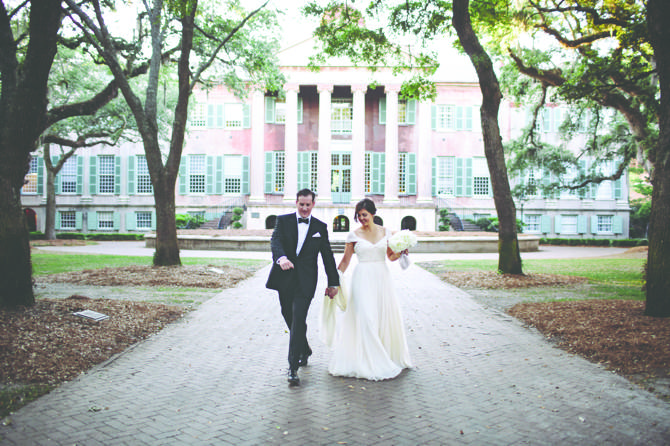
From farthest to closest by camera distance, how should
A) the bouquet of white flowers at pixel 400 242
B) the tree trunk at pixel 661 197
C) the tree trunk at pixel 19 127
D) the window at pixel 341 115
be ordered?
1. the window at pixel 341 115
2. the tree trunk at pixel 661 197
3. the tree trunk at pixel 19 127
4. the bouquet of white flowers at pixel 400 242

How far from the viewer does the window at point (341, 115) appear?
34.5m

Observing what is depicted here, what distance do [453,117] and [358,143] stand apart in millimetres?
7755

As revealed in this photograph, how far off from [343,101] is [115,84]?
23.7 m

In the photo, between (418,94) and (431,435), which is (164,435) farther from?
(418,94)

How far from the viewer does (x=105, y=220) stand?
35.1 m

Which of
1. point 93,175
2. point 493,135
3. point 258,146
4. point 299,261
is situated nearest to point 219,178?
point 258,146

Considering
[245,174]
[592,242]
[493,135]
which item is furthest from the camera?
[245,174]

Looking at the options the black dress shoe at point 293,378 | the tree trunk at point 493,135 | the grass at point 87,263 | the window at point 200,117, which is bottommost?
the black dress shoe at point 293,378

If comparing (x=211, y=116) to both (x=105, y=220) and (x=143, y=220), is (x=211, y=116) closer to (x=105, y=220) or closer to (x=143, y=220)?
(x=143, y=220)

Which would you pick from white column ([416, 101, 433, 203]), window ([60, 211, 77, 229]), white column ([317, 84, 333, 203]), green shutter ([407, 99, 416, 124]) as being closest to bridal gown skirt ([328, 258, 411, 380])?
white column ([317, 84, 333, 203])

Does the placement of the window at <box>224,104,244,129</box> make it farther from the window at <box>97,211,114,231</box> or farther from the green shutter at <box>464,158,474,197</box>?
the green shutter at <box>464,158,474,197</box>

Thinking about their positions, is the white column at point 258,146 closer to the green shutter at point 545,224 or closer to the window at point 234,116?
the window at point 234,116

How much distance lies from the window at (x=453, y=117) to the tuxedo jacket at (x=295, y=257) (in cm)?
3220

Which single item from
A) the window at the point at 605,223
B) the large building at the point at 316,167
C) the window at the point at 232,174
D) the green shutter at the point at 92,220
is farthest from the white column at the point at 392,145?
the green shutter at the point at 92,220
